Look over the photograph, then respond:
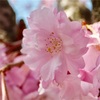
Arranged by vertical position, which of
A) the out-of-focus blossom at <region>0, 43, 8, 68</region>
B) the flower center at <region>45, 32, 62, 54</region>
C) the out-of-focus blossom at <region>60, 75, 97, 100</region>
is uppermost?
the out-of-focus blossom at <region>0, 43, 8, 68</region>

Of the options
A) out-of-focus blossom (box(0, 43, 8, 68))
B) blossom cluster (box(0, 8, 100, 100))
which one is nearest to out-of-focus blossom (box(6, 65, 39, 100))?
out-of-focus blossom (box(0, 43, 8, 68))

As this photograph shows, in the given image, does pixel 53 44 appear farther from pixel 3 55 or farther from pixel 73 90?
pixel 3 55

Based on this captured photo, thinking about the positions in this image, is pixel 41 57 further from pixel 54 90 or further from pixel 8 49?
pixel 8 49

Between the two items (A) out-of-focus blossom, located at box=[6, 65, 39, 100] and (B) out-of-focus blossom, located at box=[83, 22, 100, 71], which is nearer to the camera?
(B) out-of-focus blossom, located at box=[83, 22, 100, 71]

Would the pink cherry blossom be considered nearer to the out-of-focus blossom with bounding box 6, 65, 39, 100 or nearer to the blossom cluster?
the blossom cluster

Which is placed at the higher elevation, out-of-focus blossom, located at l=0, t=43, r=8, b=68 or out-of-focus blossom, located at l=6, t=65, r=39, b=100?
out-of-focus blossom, located at l=0, t=43, r=8, b=68

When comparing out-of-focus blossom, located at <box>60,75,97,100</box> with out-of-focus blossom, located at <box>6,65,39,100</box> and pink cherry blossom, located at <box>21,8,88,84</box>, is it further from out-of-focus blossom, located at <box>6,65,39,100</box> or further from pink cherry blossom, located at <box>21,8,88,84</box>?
out-of-focus blossom, located at <box>6,65,39,100</box>

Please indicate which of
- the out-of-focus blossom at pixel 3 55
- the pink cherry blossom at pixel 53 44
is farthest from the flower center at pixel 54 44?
the out-of-focus blossom at pixel 3 55
